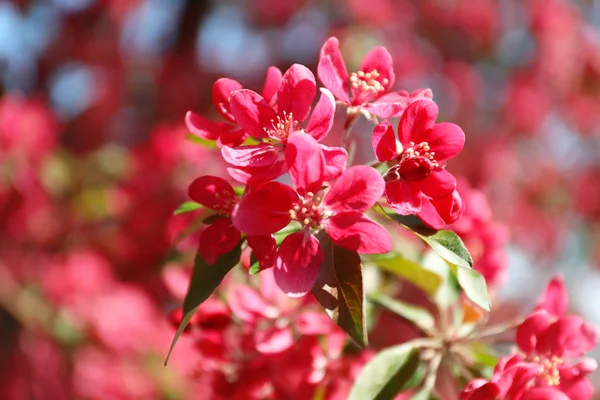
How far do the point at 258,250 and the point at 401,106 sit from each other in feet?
0.92

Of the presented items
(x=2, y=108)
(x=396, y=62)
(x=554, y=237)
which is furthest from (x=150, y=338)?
(x=554, y=237)

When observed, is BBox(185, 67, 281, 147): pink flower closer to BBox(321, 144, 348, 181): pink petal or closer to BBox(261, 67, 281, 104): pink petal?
BBox(261, 67, 281, 104): pink petal

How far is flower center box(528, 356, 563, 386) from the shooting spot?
966 mm

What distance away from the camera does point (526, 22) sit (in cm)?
441

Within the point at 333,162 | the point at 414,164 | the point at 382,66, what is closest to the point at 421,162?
the point at 414,164

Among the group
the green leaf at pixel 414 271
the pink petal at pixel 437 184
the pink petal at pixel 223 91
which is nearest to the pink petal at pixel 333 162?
the pink petal at pixel 437 184

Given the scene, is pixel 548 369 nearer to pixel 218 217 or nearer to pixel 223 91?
pixel 218 217

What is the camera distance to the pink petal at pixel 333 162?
0.84 metres

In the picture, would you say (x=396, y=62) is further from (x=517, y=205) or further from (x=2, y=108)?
(x=2, y=108)

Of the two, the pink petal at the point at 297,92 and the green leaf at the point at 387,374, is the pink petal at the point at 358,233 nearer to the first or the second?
the pink petal at the point at 297,92

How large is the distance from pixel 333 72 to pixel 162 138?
6.30 feet

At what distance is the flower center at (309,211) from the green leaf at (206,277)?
126mm

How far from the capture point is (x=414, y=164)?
88cm

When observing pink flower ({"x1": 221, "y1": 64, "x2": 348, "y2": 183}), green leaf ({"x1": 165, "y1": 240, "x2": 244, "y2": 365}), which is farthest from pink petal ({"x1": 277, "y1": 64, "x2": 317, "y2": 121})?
green leaf ({"x1": 165, "y1": 240, "x2": 244, "y2": 365})
